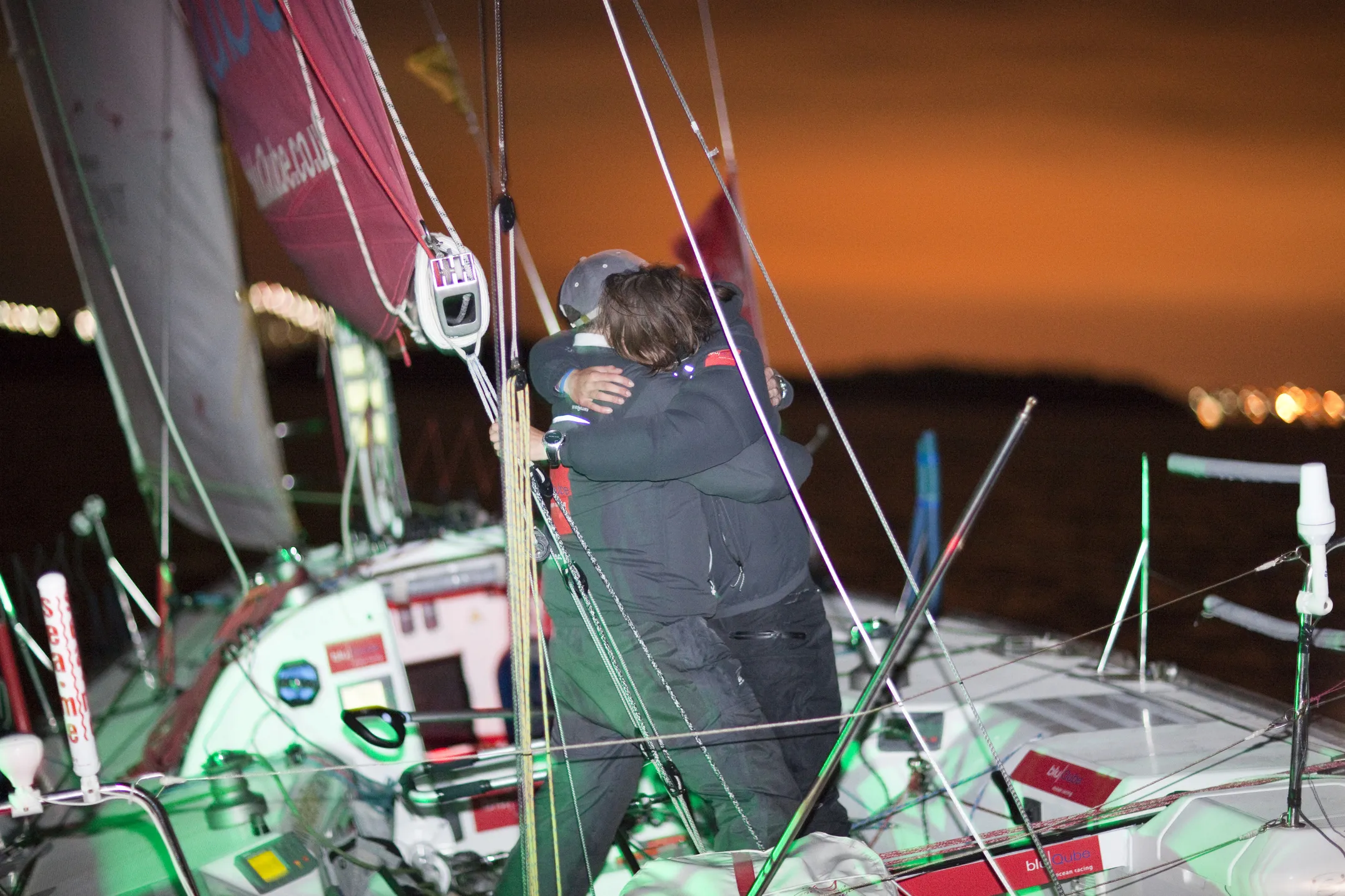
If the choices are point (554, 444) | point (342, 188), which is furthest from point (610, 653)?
point (342, 188)

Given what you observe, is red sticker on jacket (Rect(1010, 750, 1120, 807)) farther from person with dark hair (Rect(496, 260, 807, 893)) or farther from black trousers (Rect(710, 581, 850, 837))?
person with dark hair (Rect(496, 260, 807, 893))

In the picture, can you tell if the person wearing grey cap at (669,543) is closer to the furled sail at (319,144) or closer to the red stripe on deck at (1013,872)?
the red stripe on deck at (1013,872)

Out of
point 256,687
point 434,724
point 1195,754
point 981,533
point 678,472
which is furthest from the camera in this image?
point 981,533

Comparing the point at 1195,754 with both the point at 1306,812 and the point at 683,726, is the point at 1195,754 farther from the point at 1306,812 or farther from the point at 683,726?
the point at 683,726

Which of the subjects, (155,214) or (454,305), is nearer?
(454,305)

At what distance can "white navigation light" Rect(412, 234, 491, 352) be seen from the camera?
203 cm

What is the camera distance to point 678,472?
1828 millimetres

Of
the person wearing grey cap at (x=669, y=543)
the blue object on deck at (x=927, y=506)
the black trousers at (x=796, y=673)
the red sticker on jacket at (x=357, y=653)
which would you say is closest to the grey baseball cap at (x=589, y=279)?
the person wearing grey cap at (x=669, y=543)

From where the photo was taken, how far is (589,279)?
2084 millimetres

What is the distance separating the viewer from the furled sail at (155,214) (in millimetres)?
4074

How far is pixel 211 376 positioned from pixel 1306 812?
Answer: 392 cm

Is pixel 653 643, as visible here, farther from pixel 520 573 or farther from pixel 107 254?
pixel 107 254

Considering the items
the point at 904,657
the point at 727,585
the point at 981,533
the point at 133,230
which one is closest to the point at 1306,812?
the point at 727,585

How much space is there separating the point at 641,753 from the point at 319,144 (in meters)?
1.43
